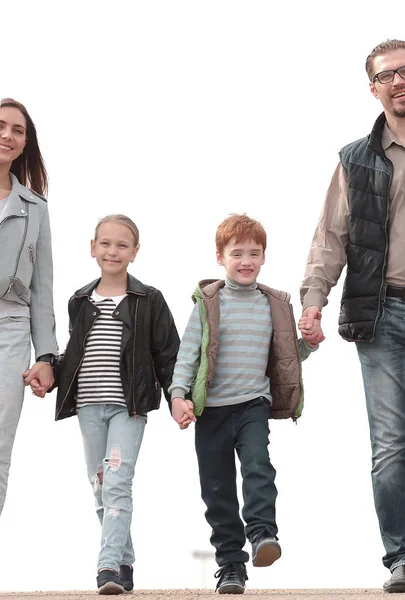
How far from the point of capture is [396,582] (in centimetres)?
683

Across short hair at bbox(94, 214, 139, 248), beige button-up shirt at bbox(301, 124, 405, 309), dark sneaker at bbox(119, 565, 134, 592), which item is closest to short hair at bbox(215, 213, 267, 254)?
beige button-up shirt at bbox(301, 124, 405, 309)

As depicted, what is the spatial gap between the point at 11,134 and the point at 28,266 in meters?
0.77

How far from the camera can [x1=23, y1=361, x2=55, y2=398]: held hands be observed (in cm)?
717

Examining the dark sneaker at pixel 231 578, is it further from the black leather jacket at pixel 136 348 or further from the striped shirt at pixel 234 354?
the black leather jacket at pixel 136 348

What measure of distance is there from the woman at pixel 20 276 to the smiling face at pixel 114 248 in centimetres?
31

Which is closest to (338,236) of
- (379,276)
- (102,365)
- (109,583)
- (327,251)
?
(327,251)

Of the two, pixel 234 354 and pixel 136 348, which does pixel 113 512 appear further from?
pixel 234 354

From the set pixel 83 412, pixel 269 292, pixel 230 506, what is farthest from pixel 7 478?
pixel 269 292

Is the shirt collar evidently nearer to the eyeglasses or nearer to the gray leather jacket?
the eyeglasses

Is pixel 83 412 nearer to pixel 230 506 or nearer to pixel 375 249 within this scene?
pixel 230 506

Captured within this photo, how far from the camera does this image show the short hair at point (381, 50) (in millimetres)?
7316

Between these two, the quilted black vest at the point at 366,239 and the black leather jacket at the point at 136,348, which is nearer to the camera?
the quilted black vest at the point at 366,239

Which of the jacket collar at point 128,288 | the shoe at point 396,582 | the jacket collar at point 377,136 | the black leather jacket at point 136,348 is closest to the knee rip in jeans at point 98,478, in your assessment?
the black leather jacket at point 136,348

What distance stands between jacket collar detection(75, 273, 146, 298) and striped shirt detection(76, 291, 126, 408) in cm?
16
